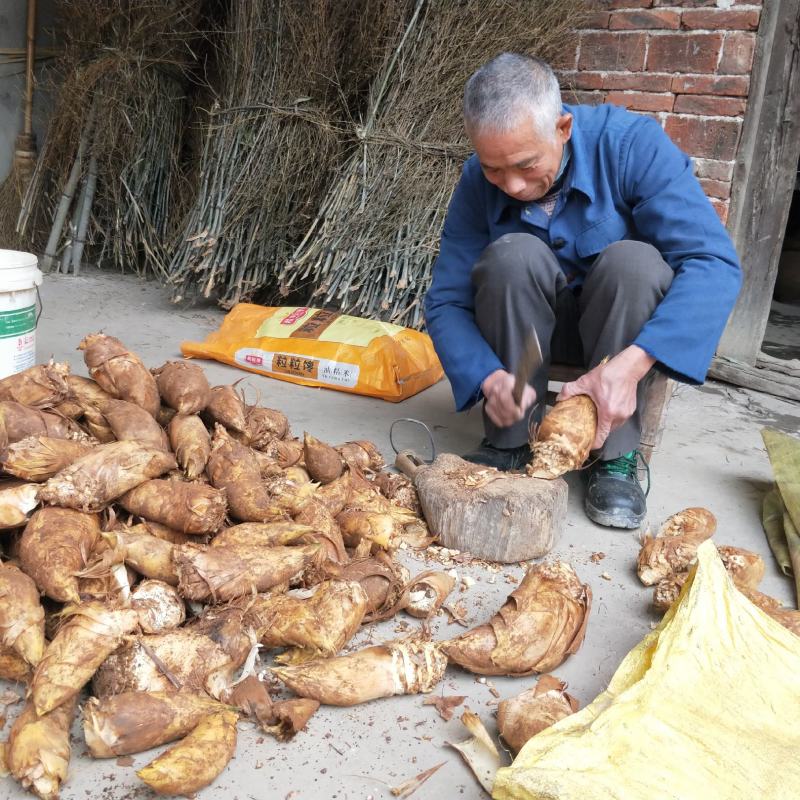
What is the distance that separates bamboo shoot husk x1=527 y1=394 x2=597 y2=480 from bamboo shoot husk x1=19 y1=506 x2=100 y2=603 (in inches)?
39.9

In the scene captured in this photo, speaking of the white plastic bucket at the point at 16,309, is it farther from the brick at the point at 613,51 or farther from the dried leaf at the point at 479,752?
the brick at the point at 613,51

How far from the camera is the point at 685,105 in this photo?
3.41 m

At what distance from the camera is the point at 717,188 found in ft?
11.2

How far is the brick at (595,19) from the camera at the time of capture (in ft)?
11.8

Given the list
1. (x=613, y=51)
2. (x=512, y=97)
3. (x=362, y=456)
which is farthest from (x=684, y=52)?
(x=362, y=456)

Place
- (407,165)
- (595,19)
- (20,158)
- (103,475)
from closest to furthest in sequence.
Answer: (103,475) < (595,19) < (407,165) < (20,158)

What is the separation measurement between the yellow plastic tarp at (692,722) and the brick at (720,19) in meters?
2.62

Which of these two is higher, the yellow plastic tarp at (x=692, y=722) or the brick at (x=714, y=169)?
the brick at (x=714, y=169)

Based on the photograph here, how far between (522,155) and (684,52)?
191 centimetres

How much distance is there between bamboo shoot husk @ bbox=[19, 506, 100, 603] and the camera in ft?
4.66

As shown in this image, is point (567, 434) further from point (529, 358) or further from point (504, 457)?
point (504, 457)

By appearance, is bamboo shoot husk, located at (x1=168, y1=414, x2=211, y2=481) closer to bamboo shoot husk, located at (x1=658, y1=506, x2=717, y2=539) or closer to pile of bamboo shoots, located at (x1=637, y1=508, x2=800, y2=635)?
pile of bamboo shoots, located at (x1=637, y1=508, x2=800, y2=635)

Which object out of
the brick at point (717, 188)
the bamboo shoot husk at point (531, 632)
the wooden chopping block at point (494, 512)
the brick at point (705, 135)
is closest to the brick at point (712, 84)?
the brick at point (705, 135)

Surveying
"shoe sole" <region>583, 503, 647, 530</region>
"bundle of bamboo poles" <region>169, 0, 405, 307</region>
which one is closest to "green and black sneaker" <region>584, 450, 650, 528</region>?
"shoe sole" <region>583, 503, 647, 530</region>
